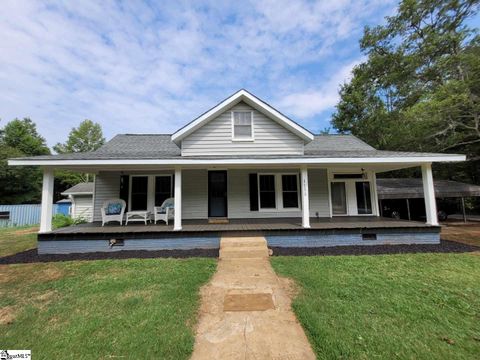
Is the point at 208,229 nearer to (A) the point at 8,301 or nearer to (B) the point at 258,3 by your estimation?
(A) the point at 8,301

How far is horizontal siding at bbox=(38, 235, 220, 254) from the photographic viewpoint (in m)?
6.84

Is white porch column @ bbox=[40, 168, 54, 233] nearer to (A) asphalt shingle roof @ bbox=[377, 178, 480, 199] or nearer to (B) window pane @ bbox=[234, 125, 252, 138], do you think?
(B) window pane @ bbox=[234, 125, 252, 138]

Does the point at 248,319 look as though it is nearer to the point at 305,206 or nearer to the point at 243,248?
the point at 243,248

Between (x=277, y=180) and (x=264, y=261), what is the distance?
174 inches

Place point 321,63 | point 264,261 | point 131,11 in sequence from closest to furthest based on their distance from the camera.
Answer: point 264,261 → point 131,11 → point 321,63

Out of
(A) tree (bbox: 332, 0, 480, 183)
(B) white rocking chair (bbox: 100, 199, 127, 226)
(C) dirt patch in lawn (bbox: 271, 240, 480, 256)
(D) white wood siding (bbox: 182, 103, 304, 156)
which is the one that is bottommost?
(C) dirt patch in lawn (bbox: 271, 240, 480, 256)

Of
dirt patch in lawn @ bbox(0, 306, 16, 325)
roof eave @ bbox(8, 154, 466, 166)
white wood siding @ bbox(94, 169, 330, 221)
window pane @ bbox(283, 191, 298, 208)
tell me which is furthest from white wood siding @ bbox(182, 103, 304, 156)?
dirt patch in lawn @ bbox(0, 306, 16, 325)

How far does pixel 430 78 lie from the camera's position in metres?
14.2

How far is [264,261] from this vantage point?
589 centimetres

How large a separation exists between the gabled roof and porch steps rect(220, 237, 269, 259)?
4149 millimetres

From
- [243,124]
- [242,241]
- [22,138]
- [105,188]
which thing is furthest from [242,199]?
[22,138]

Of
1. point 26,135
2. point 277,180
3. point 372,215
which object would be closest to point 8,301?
point 277,180

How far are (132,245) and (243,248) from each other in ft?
11.2

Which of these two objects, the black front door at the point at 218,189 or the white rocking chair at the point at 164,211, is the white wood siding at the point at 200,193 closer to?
the black front door at the point at 218,189
